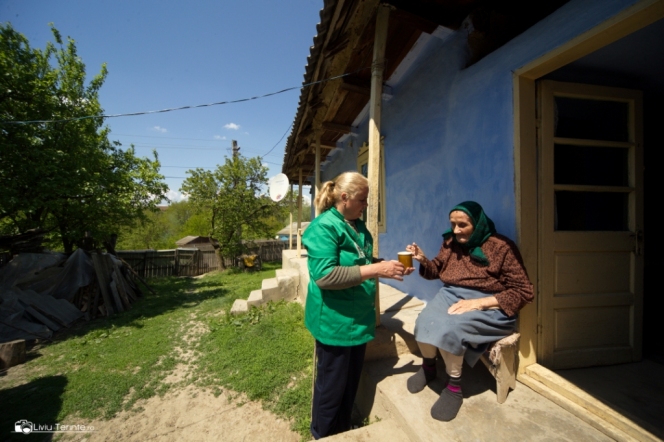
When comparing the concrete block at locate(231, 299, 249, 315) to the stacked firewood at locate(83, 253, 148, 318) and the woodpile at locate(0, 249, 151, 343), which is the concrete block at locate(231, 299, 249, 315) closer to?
the woodpile at locate(0, 249, 151, 343)

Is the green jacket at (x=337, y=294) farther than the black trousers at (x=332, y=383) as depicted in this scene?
No

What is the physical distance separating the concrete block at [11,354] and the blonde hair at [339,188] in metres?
5.49

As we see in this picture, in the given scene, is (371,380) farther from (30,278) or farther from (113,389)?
(30,278)

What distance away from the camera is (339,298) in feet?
5.44

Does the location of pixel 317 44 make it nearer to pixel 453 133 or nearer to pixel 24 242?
pixel 453 133

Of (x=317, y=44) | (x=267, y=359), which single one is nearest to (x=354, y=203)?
(x=317, y=44)

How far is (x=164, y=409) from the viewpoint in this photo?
2709 millimetres

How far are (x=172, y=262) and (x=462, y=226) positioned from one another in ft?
47.3

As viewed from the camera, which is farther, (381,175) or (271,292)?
(271,292)

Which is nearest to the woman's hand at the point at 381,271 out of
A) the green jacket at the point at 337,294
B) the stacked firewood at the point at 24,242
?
the green jacket at the point at 337,294

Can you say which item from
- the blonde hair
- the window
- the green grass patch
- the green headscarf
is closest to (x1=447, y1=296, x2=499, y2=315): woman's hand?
the green headscarf

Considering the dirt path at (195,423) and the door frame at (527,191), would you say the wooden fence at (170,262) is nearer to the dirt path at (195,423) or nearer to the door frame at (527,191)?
the dirt path at (195,423)

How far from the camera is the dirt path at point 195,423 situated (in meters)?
2.29

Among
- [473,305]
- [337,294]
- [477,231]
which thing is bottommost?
[473,305]
